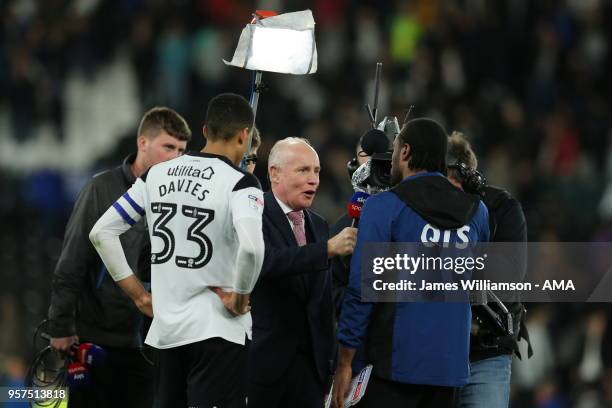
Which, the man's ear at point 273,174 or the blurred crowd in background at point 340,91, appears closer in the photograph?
the man's ear at point 273,174

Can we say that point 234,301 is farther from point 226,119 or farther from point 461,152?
point 461,152

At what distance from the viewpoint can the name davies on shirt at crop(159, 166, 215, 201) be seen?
5301mm

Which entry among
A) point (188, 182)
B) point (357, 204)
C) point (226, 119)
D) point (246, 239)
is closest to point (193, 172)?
point (188, 182)

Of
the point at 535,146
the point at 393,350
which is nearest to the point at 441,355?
the point at 393,350

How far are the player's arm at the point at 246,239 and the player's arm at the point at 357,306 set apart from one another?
41cm

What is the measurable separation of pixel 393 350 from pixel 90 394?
6.45 ft

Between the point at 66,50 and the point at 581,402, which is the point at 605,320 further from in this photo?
the point at 66,50

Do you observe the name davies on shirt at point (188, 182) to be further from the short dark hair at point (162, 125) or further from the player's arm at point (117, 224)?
the short dark hair at point (162, 125)

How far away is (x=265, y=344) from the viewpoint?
5746 mm

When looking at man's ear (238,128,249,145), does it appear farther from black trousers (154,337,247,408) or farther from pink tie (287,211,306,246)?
black trousers (154,337,247,408)

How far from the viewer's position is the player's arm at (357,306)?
5293 millimetres

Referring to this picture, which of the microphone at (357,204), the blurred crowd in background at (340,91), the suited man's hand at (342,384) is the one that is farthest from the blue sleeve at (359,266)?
the blurred crowd in background at (340,91)

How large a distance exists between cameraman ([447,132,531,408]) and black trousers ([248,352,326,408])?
2.23ft

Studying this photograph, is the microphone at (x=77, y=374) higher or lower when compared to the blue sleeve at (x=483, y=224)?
lower
